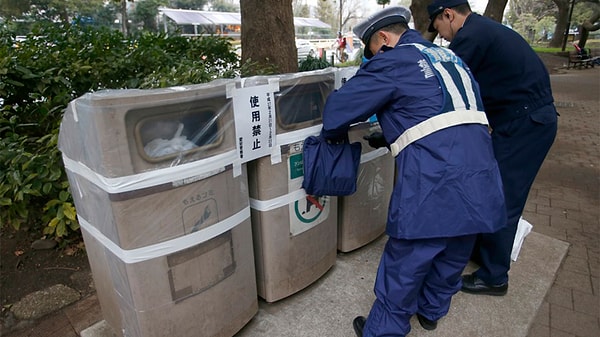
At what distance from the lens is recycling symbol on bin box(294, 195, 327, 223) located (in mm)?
2223

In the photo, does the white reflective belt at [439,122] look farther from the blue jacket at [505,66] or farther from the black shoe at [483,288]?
the black shoe at [483,288]

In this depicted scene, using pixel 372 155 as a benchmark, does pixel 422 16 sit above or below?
above

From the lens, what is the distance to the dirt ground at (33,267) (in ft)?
8.49

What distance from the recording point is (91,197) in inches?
67.2

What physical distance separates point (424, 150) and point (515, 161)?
0.88 m

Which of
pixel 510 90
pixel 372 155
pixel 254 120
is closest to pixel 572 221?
pixel 510 90

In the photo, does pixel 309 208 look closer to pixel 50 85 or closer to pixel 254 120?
pixel 254 120

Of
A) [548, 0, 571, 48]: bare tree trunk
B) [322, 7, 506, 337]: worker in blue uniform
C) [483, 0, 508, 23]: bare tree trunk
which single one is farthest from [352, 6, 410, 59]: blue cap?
[548, 0, 571, 48]: bare tree trunk

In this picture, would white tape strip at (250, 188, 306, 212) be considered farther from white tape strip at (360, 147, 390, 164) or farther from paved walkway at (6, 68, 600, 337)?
paved walkway at (6, 68, 600, 337)

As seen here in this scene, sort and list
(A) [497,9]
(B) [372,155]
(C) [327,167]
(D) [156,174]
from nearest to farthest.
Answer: (D) [156,174], (C) [327,167], (B) [372,155], (A) [497,9]

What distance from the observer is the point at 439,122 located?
167 centimetres

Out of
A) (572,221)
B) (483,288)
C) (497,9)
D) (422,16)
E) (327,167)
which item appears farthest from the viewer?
(497,9)

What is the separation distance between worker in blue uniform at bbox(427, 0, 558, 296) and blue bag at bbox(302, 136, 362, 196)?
2.94 ft

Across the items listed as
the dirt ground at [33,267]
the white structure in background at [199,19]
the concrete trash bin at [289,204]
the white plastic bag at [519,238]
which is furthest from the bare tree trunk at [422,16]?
the white structure in background at [199,19]
